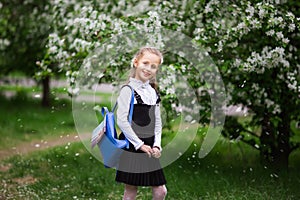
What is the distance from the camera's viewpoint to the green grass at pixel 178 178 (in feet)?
17.6

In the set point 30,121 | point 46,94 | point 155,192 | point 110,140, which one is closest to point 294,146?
point 155,192

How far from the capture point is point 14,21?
1127 centimetres

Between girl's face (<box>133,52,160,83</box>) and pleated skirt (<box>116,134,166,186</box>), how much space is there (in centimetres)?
47

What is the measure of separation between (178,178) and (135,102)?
2.31m

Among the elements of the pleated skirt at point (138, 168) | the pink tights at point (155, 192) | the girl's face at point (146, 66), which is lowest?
the pink tights at point (155, 192)

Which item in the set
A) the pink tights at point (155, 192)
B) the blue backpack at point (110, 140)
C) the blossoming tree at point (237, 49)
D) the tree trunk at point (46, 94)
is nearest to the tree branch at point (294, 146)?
the blossoming tree at point (237, 49)

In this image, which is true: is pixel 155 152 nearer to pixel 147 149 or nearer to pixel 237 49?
pixel 147 149

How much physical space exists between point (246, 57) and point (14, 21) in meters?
7.02

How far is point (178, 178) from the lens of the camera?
5.98 m

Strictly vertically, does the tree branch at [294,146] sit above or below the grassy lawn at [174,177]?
above

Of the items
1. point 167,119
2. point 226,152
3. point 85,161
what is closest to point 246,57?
point 167,119

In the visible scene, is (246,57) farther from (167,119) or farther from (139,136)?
(139,136)

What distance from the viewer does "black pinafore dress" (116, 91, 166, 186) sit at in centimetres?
388

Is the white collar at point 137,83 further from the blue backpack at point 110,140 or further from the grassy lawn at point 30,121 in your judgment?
the grassy lawn at point 30,121
